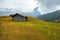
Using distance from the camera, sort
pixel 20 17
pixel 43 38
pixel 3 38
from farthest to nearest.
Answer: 1. pixel 20 17
2. pixel 43 38
3. pixel 3 38

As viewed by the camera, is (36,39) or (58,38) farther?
(58,38)

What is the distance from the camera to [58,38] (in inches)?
1951

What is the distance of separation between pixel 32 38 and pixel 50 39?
527 centimetres

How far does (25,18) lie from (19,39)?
2977 inches

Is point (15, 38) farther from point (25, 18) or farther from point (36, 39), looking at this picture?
point (25, 18)

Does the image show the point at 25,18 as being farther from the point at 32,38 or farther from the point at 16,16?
the point at 32,38

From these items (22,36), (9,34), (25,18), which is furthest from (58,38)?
(25,18)

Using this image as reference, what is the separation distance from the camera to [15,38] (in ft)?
151

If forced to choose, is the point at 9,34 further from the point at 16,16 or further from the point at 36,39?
the point at 16,16

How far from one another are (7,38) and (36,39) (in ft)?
26.1

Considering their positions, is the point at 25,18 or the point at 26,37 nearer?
the point at 26,37

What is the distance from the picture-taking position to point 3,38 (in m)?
45.3

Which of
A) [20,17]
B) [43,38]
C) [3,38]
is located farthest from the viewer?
[20,17]

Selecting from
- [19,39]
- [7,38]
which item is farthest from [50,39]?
[7,38]
